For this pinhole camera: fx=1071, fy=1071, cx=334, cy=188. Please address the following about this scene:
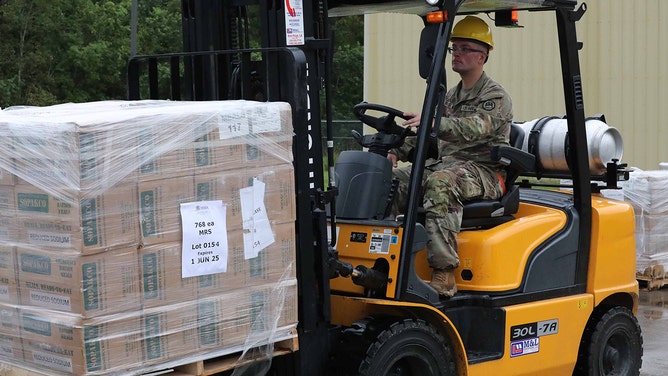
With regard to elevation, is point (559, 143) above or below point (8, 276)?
above

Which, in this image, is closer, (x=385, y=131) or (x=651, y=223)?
(x=385, y=131)

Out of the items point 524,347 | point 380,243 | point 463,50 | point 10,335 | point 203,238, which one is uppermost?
point 463,50

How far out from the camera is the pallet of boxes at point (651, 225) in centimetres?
1127

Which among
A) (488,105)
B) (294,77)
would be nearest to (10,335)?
(294,77)

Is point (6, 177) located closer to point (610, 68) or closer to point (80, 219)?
point (80, 219)

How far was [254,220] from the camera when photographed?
4.93 m

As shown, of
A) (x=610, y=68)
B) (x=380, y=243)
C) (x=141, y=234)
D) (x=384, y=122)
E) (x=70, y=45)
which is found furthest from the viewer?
(x=70, y=45)

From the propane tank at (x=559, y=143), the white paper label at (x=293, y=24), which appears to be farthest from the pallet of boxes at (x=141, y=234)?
the propane tank at (x=559, y=143)

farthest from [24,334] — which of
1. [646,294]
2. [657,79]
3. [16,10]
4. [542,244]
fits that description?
[16,10]

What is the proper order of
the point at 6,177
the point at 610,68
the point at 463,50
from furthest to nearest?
the point at 610,68 → the point at 463,50 → the point at 6,177

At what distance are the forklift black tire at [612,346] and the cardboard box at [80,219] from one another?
141 inches

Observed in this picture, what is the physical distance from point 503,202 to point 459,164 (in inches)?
15.7

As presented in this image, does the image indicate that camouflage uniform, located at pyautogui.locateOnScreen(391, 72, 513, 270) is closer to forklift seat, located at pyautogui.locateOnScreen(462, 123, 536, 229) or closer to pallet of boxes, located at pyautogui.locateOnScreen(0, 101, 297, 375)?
forklift seat, located at pyautogui.locateOnScreen(462, 123, 536, 229)

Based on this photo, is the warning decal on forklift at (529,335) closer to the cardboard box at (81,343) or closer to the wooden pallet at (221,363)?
the wooden pallet at (221,363)
